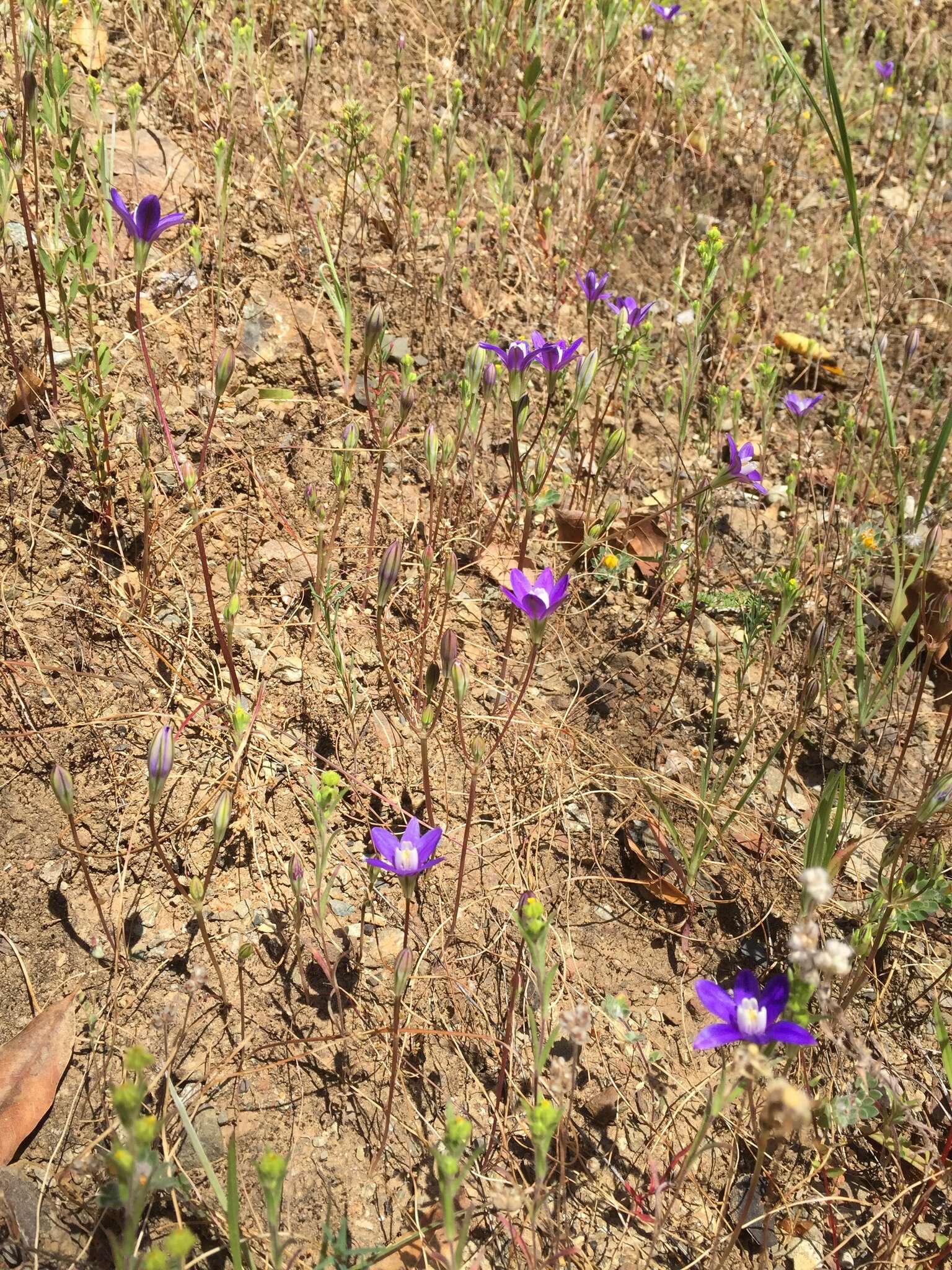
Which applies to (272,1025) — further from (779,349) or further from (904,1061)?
(779,349)

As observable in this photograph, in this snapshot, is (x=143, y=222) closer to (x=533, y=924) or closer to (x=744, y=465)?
(x=533, y=924)

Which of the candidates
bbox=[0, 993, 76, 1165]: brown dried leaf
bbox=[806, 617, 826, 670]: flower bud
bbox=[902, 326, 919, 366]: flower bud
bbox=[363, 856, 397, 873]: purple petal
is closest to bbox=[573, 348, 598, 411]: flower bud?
bbox=[806, 617, 826, 670]: flower bud

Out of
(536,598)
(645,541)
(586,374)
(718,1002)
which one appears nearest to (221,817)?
(536,598)

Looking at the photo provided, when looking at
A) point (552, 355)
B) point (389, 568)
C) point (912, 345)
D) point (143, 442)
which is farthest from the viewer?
point (912, 345)

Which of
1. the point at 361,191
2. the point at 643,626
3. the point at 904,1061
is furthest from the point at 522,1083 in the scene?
the point at 361,191

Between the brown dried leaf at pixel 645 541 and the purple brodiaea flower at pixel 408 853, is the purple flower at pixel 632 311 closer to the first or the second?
the brown dried leaf at pixel 645 541

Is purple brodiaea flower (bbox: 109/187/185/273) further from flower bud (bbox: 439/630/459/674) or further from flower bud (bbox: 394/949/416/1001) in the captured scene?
flower bud (bbox: 394/949/416/1001)

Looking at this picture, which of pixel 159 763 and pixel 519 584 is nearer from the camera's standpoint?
pixel 159 763

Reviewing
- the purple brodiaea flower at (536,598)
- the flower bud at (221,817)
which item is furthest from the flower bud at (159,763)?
the purple brodiaea flower at (536,598)
